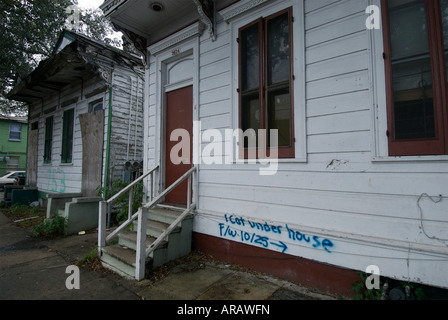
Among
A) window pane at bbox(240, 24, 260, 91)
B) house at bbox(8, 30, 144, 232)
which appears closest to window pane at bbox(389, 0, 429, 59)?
window pane at bbox(240, 24, 260, 91)

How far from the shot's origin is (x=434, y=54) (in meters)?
2.43

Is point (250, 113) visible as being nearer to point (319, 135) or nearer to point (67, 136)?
point (319, 135)

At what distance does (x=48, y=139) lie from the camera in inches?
376

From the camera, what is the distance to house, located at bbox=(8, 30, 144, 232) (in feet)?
22.1

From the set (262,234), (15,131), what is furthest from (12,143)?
(262,234)

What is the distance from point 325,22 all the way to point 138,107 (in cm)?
612

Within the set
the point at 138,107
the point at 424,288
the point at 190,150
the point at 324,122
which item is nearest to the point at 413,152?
the point at 324,122

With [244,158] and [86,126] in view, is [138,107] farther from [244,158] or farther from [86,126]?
[244,158]

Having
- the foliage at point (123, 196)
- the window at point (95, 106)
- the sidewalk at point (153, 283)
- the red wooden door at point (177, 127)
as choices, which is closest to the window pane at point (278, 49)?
the red wooden door at point (177, 127)

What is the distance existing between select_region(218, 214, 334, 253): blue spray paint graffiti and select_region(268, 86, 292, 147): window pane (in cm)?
120

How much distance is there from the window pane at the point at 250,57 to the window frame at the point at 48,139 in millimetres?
8953

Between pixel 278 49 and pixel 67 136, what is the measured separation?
811cm

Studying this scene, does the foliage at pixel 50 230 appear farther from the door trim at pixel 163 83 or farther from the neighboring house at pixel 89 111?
the door trim at pixel 163 83
